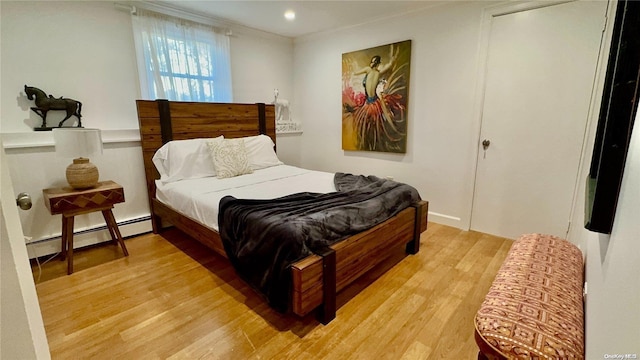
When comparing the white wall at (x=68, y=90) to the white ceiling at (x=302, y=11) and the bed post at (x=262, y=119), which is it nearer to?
the white ceiling at (x=302, y=11)

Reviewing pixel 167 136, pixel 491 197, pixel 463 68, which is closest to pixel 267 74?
pixel 167 136

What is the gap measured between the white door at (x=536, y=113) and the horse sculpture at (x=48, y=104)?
12.6ft

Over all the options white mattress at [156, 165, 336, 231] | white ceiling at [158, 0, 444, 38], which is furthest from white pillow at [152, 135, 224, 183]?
white ceiling at [158, 0, 444, 38]

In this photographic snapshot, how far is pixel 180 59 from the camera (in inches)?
125

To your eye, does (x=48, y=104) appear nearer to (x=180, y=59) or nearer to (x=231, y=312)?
(x=180, y=59)

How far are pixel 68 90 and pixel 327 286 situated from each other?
112 inches

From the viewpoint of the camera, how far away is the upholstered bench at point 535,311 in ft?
3.20

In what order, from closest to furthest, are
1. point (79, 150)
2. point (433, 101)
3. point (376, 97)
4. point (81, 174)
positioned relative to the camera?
point (79, 150)
point (81, 174)
point (433, 101)
point (376, 97)

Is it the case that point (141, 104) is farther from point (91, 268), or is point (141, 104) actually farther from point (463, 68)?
point (463, 68)

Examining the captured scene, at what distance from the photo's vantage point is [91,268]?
92.6 inches

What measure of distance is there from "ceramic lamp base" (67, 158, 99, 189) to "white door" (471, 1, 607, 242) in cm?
364

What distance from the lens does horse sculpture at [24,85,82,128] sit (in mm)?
2330

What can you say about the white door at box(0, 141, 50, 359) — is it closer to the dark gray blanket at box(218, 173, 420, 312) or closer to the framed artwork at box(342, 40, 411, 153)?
the dark gray blanket at box(218, 173, 420, 312)

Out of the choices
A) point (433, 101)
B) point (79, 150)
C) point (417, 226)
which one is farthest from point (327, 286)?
point (433, 101)
